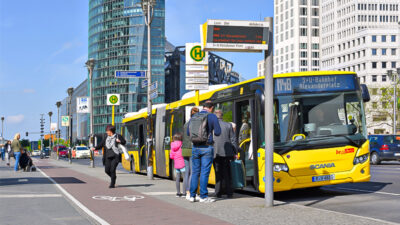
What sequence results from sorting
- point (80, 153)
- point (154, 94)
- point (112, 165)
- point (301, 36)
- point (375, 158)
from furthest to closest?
1. point (301, 36)
2. point (80, 153)
3. point (375, 158)
4. point (154, 94)
5. point (112, 165)

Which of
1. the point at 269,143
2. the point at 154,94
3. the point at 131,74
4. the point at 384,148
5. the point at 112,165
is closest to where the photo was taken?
the point at 269,143

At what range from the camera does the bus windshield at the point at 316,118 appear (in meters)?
12.4

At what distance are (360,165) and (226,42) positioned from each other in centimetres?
425

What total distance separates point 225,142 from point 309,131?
1.88m

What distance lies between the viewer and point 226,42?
35.4 ft

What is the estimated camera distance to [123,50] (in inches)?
5118

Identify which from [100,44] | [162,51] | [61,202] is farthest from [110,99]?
[100,44]

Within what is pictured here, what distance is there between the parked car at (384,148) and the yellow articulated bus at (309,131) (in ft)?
72.2

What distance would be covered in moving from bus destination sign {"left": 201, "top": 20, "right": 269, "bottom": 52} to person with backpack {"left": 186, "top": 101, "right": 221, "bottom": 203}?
1.29m

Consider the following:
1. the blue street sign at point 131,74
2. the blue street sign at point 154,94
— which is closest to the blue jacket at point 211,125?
the blue street sign at point 154,94

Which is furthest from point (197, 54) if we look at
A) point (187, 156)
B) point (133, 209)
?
point (133, 209)

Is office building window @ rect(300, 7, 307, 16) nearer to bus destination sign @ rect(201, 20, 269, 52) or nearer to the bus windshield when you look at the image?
the bus windshield

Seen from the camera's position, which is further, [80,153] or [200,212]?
[80,153]

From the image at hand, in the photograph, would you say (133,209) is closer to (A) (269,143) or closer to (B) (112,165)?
(A) (269,143)
